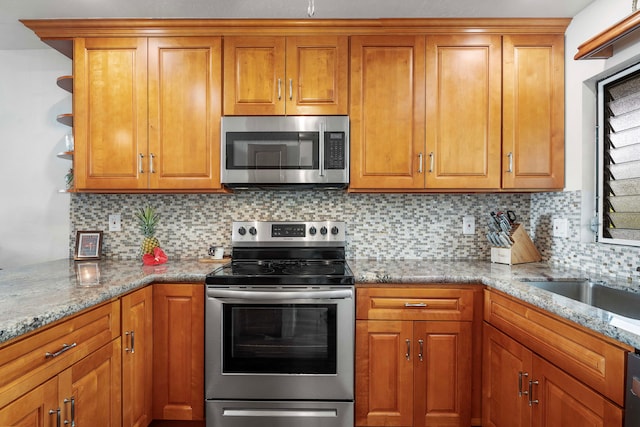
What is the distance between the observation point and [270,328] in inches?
71.1

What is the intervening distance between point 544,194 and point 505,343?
116 centimetres

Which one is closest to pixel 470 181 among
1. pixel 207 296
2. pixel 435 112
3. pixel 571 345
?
pixel 435 112

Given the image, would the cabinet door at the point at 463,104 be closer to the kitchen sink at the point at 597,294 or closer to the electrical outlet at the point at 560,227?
the electrical outlet at the point at 560,227

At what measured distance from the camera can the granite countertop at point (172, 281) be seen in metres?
1.04

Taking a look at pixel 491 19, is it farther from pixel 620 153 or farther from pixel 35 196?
pixel 35 196

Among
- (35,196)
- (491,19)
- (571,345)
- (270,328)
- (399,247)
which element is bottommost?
(270,328)

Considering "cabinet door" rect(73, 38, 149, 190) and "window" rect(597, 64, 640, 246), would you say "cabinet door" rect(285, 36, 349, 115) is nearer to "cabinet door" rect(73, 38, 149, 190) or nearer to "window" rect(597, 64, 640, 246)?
"cabinet door" rect(73, 38, 149, 190)

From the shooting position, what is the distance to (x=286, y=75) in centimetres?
207

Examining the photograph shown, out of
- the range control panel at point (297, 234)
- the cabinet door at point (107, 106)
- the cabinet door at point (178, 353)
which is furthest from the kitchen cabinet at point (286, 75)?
the cabinet door at point (178, 353)

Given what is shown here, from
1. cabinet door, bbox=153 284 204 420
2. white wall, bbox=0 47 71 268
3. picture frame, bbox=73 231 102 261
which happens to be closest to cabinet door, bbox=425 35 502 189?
cabinet door, bbox=153 284 204 420

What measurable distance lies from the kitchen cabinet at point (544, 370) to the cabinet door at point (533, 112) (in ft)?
2.76

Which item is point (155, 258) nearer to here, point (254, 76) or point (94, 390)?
point (94, 390)

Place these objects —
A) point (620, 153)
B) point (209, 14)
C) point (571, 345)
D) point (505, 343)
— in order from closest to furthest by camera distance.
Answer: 1. point (571, 345)
2. point (505, 343)
3. point (620, 153)
4. point (209, 14)

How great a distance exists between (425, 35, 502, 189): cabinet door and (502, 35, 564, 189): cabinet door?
0.25 feet
